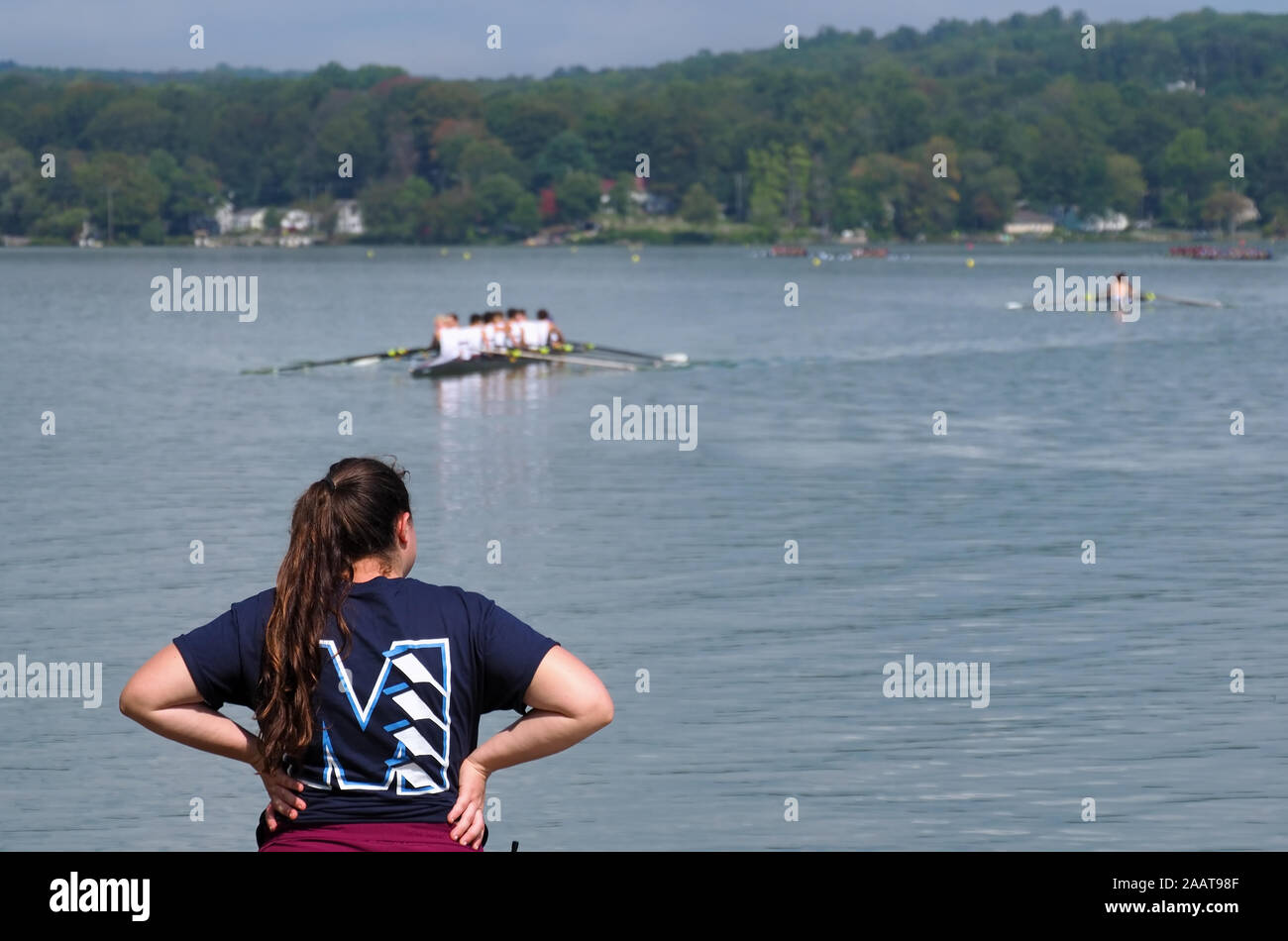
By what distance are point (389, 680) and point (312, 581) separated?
0.28 meters

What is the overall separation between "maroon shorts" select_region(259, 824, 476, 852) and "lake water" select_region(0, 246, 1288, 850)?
15.1 ft

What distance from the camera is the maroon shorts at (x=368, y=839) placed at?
169 inches

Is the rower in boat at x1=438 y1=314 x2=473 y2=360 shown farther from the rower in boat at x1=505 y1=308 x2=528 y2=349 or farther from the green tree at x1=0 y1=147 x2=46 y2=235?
the green tree at x1=0 y1=147 x2=46 y2=235

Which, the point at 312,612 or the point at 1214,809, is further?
the point at 1214,809

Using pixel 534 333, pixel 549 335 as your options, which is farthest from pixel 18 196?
pixel 534 333

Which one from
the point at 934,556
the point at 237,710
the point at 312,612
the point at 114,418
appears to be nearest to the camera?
the point at 312,612

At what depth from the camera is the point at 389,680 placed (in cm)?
430

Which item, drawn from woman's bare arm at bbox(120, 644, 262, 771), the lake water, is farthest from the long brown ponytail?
the lake water

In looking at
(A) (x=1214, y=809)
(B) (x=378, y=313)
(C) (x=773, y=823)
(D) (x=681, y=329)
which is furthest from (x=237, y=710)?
(B) (x=378, y=313)

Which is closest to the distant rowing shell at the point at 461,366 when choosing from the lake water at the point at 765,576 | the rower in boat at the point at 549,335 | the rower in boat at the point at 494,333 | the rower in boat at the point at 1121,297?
the rower in boat at the point at 494,333
